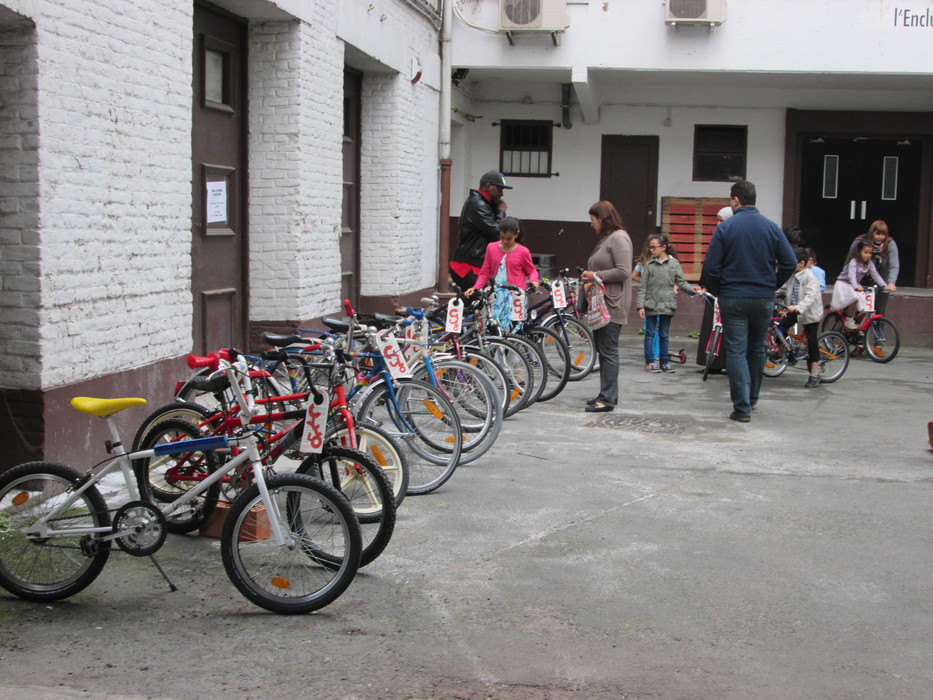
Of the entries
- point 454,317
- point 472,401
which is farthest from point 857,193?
point 472,401

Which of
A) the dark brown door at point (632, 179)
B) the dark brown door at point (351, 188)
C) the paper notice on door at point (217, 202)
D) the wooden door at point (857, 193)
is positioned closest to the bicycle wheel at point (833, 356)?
the dark brown door at point (351, 188)

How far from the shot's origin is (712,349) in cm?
1136

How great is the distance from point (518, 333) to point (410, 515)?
12.1 ft

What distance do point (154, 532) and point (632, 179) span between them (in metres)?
13.7

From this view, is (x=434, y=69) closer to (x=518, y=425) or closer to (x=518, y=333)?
(x=518, y=333)

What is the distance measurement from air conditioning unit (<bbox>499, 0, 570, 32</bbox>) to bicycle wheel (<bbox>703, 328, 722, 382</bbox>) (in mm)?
5336

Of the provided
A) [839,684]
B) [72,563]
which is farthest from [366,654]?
[839,684]

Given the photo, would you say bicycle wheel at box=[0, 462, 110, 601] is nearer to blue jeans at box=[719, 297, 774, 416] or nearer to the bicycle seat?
the bicycle seat

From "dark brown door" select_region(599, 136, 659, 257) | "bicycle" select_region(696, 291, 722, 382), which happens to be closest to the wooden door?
"dark brown door" select_region(599, 136, 659, 257)

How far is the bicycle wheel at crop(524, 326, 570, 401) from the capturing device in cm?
970

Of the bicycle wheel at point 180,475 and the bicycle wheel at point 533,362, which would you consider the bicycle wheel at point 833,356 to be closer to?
the bicycle wheel at point 533,362

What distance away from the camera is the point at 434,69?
48.1ft

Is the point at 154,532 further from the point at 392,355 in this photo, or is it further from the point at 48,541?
the point at 392,355

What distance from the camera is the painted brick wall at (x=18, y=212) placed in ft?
19.4
